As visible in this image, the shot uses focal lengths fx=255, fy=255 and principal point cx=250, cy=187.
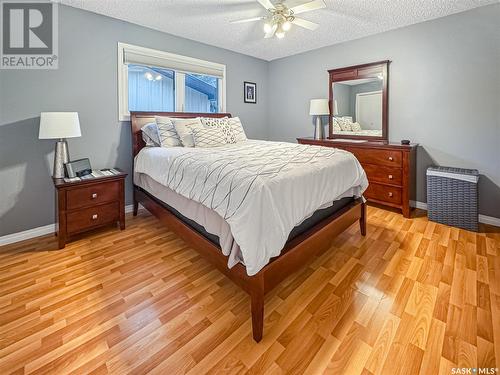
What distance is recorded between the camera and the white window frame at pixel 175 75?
3127 millimetres

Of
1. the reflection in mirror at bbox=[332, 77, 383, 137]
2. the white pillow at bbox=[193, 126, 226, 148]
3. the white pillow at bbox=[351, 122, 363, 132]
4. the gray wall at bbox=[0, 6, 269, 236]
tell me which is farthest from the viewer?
the white pillow at bbox=[351, 122, 363, 132]

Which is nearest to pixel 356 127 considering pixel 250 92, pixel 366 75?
pixel 366 75

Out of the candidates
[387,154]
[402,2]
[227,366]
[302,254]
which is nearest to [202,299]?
[227,366]

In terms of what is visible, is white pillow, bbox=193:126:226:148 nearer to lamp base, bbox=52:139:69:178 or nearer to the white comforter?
the white comforter

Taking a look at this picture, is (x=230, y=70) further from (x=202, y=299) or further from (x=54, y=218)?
(x=202, y=299)

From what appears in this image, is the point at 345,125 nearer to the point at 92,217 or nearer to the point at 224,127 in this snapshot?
the point at 224,127

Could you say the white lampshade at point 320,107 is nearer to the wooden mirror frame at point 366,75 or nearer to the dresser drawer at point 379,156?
the wooden mirror frame at point 366,75

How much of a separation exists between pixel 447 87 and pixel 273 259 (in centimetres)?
318

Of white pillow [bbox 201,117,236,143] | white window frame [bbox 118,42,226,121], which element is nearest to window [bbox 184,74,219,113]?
white window frame [bbox 118,42,226,121]

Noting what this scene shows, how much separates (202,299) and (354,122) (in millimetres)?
3416

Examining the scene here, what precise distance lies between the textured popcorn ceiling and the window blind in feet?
1.10

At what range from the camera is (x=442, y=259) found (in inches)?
85.8

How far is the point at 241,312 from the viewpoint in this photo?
5.31 feet

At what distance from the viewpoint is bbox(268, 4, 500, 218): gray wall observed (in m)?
2.81
